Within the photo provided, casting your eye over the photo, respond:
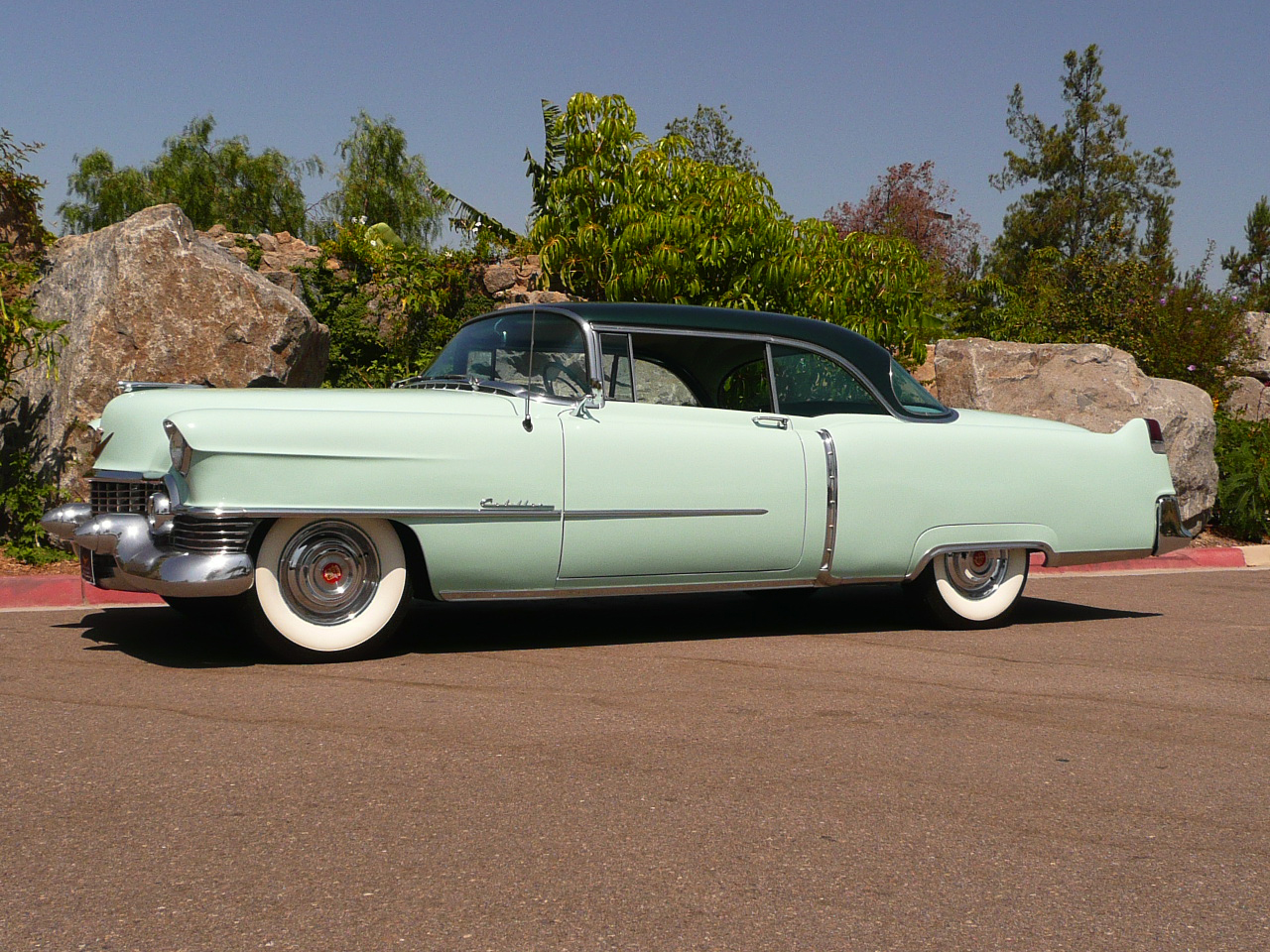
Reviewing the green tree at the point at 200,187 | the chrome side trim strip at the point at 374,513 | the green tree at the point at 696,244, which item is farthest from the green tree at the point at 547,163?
the green tree at the point at 200,187

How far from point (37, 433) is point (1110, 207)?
152 ft

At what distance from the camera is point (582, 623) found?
6.23 meters

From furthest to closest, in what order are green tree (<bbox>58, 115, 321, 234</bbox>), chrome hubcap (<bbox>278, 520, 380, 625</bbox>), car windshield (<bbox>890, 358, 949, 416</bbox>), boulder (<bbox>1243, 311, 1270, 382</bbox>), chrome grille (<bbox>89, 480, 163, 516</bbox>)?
green tree (<bbox>58, 115, 321, 234</bbox>) < boulder (<bbox>1243, 311, 1270, 382</bbox>) < car windshield (<bbox>890, 358, 949, 416</bbox>) < chrome grille (<bbox>89, 480, 163, 516</bbox>) < chrome hubcap (<bbox>278, 520, 380, 625</bbox>)

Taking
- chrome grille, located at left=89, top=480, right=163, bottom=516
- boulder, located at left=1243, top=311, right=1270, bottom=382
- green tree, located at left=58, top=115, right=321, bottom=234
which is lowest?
chrome grille, located at left=89, top=480, right=163, bottom=516

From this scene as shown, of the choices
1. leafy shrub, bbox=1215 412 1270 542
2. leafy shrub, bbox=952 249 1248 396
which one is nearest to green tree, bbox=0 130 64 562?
leafy shrub, bbox=1215 412 1270 542

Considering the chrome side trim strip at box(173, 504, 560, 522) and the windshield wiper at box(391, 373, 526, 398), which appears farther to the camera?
the windshield wiper at box(391, 373, 526, 398)

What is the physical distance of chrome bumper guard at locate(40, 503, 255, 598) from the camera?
4613mm

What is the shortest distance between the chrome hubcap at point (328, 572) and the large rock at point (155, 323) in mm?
3574

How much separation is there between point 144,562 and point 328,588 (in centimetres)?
70

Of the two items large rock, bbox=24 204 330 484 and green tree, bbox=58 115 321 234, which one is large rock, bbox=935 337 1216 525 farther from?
green tree, bbox=58 115 321 234

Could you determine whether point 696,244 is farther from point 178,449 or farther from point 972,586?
point 178,449

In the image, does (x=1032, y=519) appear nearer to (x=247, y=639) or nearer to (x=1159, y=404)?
(x=247, y=639)

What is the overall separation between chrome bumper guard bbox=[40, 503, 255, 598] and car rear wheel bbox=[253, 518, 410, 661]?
20 centimetres

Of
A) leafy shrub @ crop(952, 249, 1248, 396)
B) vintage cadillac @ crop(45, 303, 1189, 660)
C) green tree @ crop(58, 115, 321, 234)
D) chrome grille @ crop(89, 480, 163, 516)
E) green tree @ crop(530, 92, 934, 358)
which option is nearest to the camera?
vintage cadillac @ crop(45, 303, 1189, 660)
